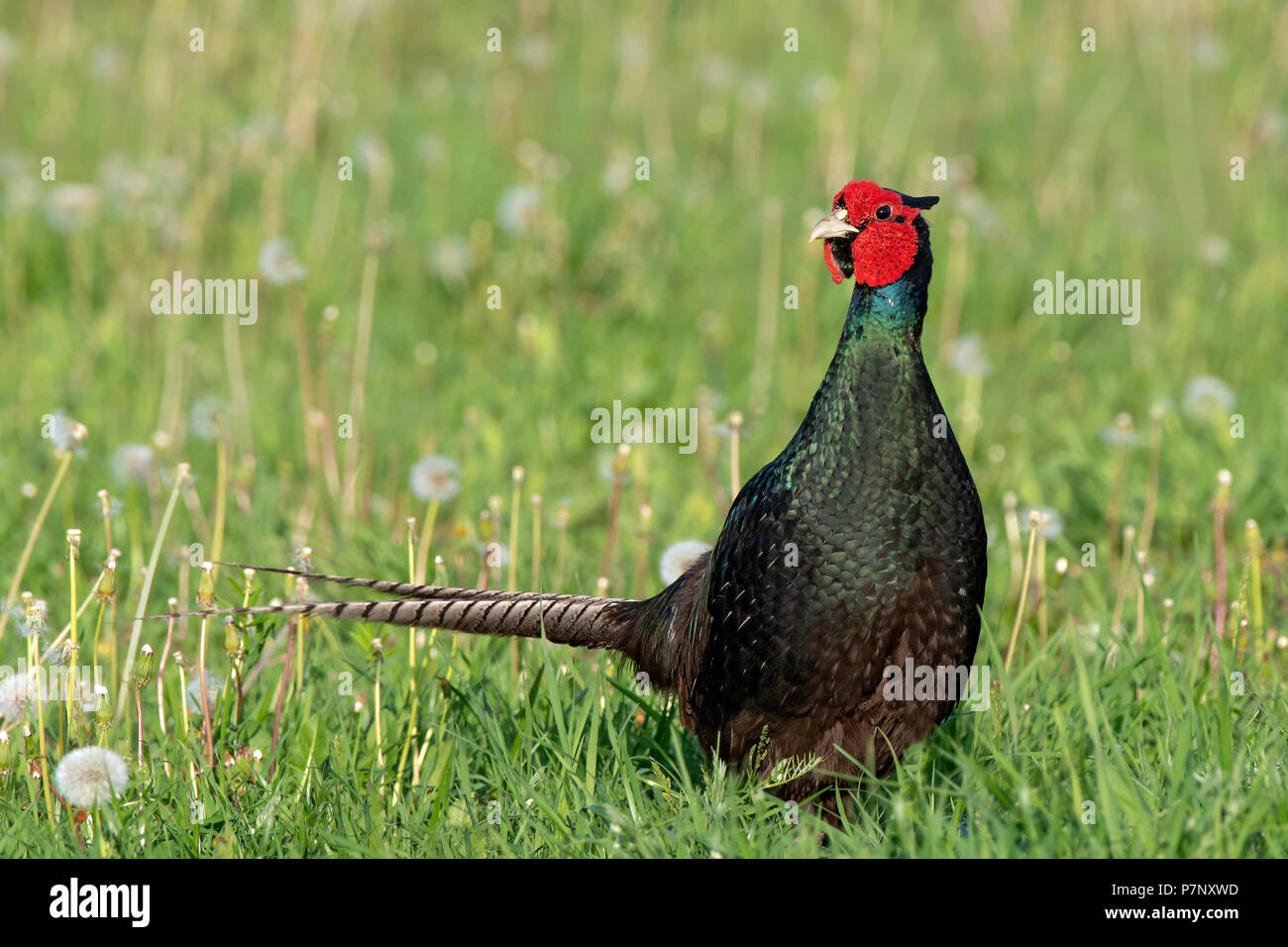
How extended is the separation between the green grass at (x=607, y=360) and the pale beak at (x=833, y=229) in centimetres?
89

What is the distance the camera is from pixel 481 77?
8242mm

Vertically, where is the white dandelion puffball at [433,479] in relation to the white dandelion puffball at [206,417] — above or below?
below

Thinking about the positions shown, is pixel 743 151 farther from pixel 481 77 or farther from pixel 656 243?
pixel 481 77

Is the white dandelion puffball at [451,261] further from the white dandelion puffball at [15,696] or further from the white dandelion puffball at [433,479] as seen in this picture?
the white dandelion puffball at [15,696]

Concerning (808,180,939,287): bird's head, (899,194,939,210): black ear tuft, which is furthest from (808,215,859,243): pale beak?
(899,194,939,210): black ear tuft

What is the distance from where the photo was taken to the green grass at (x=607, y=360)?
9.85 ft

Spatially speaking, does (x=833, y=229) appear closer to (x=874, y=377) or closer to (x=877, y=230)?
(x=877, y=230)

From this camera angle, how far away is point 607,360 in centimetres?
595

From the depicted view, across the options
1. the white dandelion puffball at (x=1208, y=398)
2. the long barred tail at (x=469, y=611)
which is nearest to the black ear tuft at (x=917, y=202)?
the long barred tail at (x=469, y=611)

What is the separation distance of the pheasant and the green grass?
6.2 inches

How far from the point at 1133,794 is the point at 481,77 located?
6485mm

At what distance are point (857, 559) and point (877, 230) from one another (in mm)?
671
